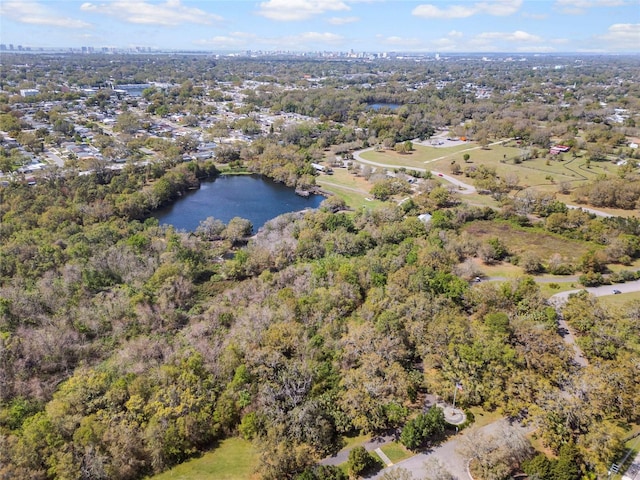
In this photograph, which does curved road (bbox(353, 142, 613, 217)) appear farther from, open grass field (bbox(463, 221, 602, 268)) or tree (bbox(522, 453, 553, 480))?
tree (bbox(522, 453, 553, 480))

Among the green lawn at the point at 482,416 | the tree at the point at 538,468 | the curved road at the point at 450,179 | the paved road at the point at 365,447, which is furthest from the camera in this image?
the curved road at the point at 450,179

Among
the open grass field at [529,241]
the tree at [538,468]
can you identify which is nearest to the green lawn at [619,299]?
the open grass field at [529,241]

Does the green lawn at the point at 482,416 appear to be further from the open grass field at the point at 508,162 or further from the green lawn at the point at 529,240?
the open grass field at the point at 508,162

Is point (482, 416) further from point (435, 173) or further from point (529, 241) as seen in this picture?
point (435, 173)

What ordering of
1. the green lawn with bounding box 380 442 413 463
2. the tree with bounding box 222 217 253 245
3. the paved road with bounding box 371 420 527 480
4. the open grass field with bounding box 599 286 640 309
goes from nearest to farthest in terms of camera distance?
the paved road with bounding box 371 420 527 480, the green lawn with bounding box 380 442 413 463, the open grass field with bounding box 599 286 640 309, the tree with bounding box 222 217 253 245

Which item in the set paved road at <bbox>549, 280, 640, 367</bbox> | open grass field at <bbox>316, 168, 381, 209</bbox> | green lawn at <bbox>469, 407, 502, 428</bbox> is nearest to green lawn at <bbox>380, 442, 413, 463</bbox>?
green lawn at <bbox>469, 407, 502, 428</bbox>

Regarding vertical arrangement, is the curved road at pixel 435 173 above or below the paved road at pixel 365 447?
above
